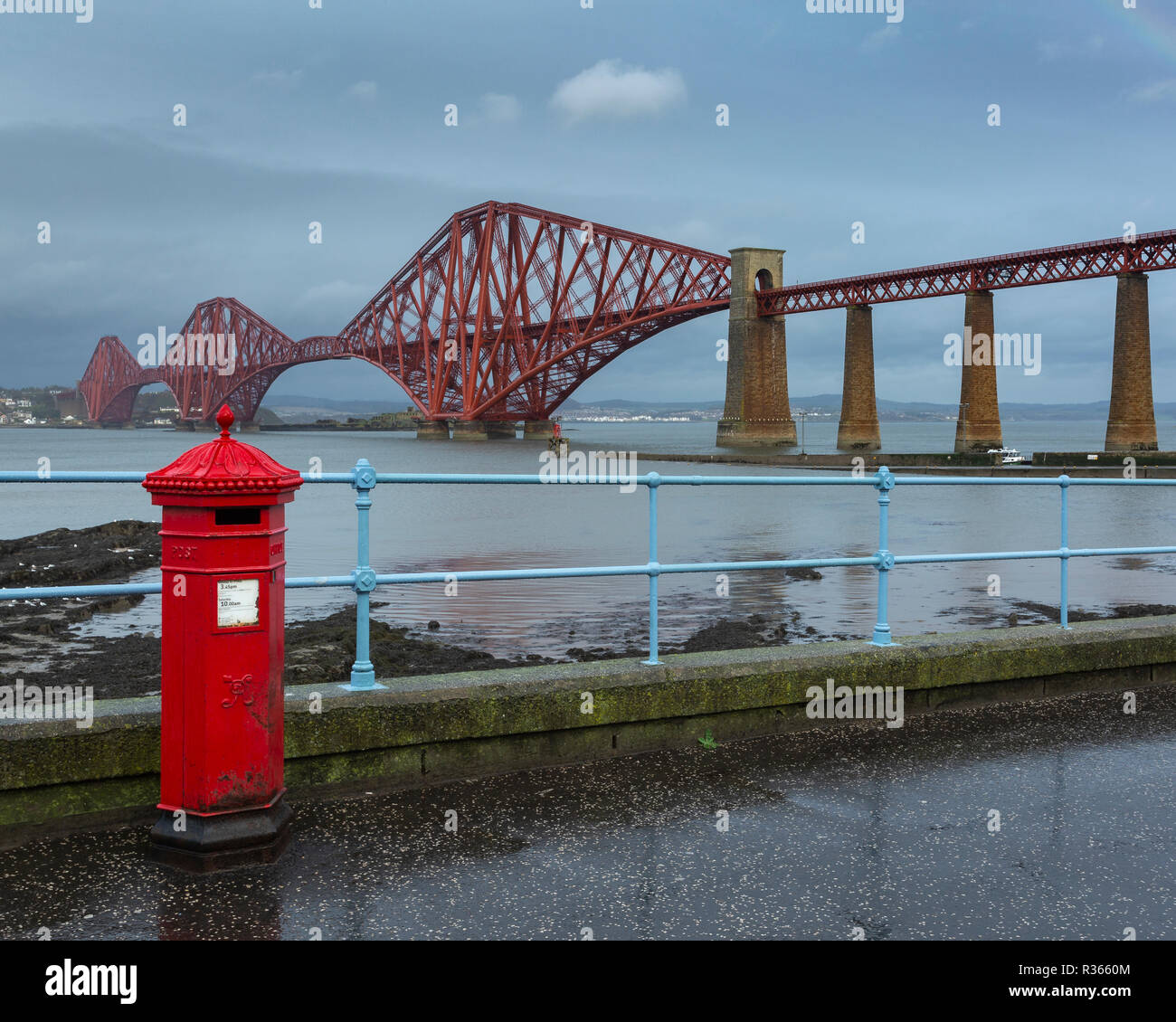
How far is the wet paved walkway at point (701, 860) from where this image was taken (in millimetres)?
2887

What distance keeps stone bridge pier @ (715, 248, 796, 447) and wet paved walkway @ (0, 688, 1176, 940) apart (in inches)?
3028

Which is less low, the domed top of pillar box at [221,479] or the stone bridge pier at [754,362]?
the stone bridge pier at [754,362]

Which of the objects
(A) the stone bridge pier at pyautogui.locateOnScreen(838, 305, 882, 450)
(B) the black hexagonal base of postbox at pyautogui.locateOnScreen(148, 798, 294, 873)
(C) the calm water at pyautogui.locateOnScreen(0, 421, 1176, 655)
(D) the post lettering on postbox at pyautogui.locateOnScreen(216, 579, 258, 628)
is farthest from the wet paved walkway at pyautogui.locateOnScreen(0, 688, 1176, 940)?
(A) the stone bridge pier at pyautogui.locateOnScreen(838, 305, 882, 450)

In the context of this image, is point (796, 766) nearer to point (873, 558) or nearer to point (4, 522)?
point (873, 558)

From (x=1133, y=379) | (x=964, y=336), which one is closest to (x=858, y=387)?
(x=964, y=336)

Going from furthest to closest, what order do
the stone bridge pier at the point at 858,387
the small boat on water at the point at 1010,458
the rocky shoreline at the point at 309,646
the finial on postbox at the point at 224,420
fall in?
the stone bridge pier at the point at 858,387, the small boat on water at the point at 1010,458, the rocky shoreline at the point at 309,646, the finial on postbox at the point at 224,420

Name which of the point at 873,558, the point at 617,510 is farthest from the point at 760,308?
the point at 873,558

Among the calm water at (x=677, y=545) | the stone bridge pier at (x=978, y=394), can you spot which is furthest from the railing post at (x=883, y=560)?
the stone bridge pier at (x=978, y=394)

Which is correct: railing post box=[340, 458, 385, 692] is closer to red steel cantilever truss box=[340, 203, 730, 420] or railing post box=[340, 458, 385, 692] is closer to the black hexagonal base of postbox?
the black hexagonal base of postbox

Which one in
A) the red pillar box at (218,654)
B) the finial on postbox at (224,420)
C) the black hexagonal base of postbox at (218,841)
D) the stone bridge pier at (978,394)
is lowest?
the black hexagonal base of postbox at (218,841)

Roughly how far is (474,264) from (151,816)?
95.7m

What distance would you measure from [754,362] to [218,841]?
8073 centimetres

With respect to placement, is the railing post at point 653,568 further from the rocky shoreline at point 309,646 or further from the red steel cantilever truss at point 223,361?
the red steel cantilever truss at point 223,361

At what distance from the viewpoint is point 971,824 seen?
3.61 meters
